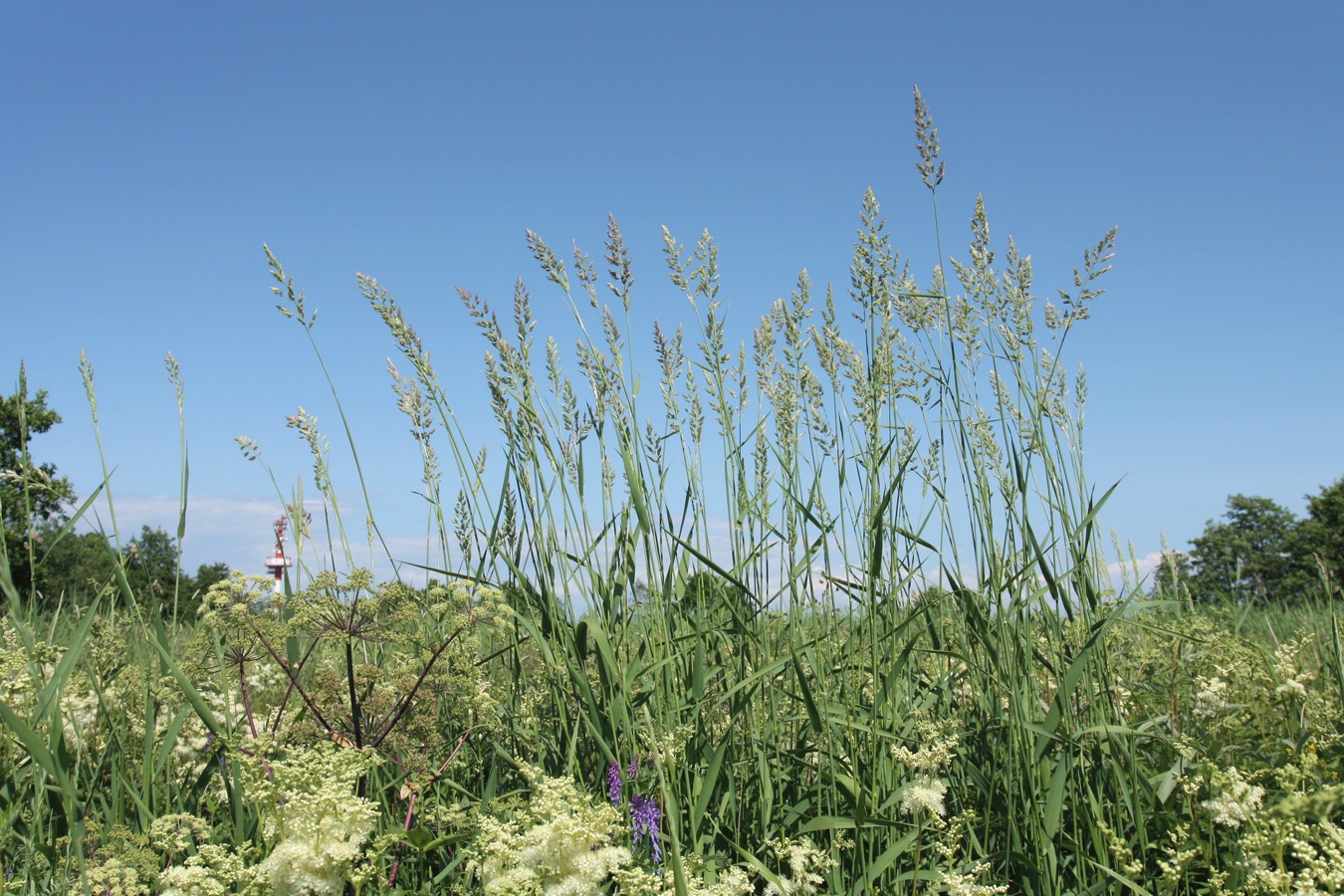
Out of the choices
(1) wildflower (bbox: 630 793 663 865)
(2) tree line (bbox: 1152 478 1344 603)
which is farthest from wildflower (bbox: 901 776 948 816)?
(2) tree line (bbox: 1152 478 1344 603)

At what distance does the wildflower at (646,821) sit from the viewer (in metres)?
1.81

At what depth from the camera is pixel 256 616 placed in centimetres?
206

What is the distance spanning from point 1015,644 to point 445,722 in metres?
1.66

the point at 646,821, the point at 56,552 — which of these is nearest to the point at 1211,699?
the point at 646,821

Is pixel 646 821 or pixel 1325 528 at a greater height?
pixel 1325 528

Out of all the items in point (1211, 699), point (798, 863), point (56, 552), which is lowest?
point (798, 863)

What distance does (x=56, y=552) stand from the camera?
2006 cm

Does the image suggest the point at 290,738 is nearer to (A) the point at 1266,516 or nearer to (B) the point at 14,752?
(B) the point at 14,752

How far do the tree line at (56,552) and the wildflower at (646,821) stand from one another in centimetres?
114

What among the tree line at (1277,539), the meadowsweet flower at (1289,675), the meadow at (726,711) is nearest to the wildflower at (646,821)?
the meadow at (726,711)

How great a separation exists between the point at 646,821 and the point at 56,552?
23546 millimetres

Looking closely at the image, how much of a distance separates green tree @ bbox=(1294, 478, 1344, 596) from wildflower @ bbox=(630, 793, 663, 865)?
34.3m

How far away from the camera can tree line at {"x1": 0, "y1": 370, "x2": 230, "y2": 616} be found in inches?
84.7

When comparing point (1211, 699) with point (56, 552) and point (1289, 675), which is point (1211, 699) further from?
point (56, 552)
